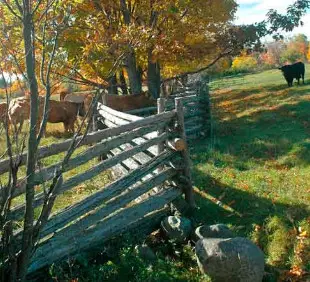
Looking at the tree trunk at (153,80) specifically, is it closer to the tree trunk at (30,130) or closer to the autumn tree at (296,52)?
the tree trunk at (30,130)

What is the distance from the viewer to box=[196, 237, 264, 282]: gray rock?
183 inches

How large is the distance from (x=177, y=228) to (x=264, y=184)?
260 cm

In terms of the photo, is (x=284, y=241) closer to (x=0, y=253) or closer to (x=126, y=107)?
(x=0, y=253)

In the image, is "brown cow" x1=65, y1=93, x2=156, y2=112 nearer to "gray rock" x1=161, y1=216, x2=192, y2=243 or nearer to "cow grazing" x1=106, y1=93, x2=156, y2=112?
"cow grazing" x1=106, y1=93, x2=156, y2=112

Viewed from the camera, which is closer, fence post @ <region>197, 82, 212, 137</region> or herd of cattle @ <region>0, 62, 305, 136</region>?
fence post @ <region>197, 82, 212, 137</region>

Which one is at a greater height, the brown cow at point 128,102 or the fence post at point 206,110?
the brown cow at point 128,102

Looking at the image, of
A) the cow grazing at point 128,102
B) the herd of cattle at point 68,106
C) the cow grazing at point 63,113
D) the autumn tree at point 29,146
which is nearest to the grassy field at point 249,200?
the autumn tree at point 29,146

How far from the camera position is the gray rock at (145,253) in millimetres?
5426

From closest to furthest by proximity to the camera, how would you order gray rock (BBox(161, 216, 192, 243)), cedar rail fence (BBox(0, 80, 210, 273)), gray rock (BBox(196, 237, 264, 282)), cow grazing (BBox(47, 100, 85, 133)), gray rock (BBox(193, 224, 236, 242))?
gray rock (BBox(196, 237, 264, 282)), cedar rail fence (BBox(0, 80, 210, 273)), gray rock (BBox(193, 224, 236, 242)), gray rock (BBox(161, 216, 192, 243)), cow grazing (BBox(47, 100, 85, 133))

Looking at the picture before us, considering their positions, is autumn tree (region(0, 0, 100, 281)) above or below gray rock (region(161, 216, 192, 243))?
above

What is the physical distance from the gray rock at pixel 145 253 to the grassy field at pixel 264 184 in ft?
4.43

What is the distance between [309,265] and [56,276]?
3233 millimetres

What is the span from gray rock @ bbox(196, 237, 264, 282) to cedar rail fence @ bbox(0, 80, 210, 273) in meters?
1.52

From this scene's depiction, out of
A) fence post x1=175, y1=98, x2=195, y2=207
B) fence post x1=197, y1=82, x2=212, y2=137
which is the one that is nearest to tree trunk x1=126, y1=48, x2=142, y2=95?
fence post x1=197, y1=82, x2=212, y2=137
